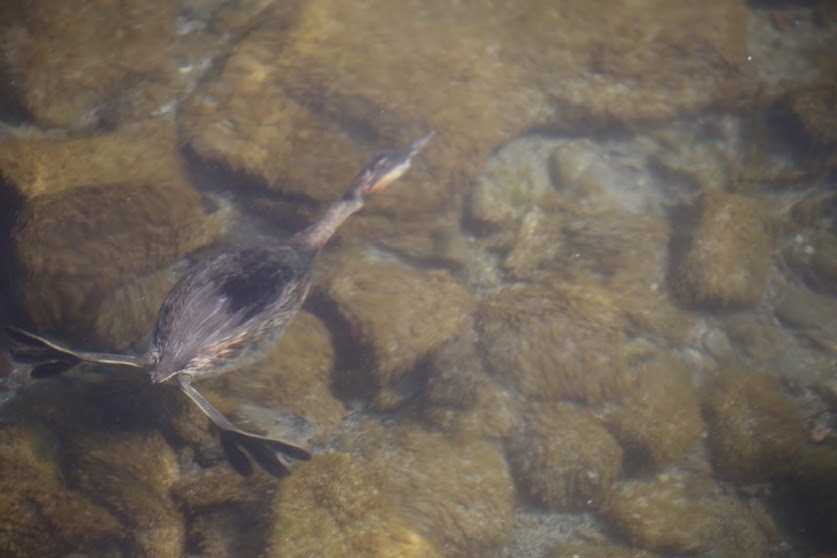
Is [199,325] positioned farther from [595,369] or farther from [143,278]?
[595,369]

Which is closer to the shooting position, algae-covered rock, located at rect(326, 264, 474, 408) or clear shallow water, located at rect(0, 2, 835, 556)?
clear shallow water, located at rect(0, 2, 835, 556)

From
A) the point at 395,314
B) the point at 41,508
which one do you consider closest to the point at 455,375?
the point at 395,314

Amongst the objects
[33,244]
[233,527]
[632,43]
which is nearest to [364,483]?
[233,527]

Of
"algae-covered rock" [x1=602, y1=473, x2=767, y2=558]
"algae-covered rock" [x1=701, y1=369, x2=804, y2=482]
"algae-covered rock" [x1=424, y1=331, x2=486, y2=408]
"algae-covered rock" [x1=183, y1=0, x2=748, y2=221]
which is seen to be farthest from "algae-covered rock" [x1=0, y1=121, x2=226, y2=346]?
"algae-covered rock" [x1=701, y1=369, x2=804, y2=482]

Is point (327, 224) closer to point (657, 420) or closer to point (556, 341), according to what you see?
point (556, 341)

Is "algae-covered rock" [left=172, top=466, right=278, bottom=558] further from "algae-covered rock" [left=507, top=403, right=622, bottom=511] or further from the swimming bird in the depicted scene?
"algae-covered rock" [left=507, top=403, right=622, bottom=511]

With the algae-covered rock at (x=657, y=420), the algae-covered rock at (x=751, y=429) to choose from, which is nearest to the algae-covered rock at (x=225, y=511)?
the algae-covered rock at (x=657, y=420)
